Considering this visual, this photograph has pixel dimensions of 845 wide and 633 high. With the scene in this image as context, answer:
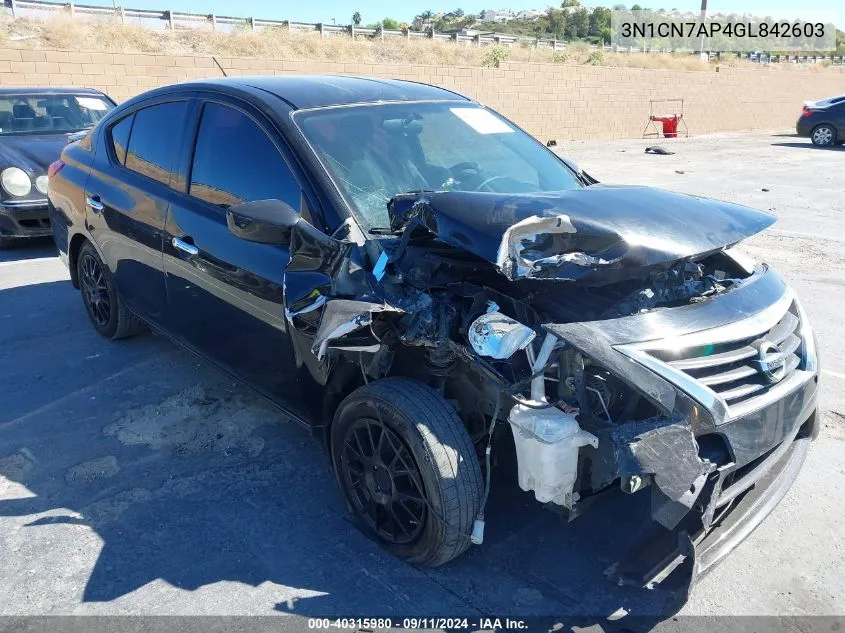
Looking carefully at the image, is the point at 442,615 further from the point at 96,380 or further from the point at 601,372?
the point at 96,380

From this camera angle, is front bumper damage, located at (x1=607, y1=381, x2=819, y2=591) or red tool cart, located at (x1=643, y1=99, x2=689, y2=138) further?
red tool cart, located at (x1=643, y1=99, x2=689, y2=138)

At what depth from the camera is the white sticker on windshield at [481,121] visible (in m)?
3.92

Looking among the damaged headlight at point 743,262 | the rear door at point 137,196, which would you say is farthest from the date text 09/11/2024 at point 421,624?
the rear door at point 137,196

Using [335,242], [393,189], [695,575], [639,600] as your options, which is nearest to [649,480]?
[695,575]

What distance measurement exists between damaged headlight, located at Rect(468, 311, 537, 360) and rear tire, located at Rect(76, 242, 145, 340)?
3.16 metres

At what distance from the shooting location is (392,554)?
2.84 metres

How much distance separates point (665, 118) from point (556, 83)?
454 centimetres

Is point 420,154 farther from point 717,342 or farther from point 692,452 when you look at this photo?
point 692,452

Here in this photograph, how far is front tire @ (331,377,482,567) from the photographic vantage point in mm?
2508

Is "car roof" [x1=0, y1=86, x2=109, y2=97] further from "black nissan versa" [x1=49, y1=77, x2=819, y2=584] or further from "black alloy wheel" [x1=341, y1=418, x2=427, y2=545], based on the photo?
"black alloy wheel" [x1=341, y1=418, x2=427, y2=545]

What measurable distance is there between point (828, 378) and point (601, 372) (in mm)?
2797

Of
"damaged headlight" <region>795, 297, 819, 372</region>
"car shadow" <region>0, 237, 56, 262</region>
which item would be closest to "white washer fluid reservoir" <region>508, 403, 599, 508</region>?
"damaged headlight" <region>795, 297, 819, 372</region>

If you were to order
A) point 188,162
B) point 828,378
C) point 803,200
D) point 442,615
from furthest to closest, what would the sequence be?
point 803,200 → point 828,378 → point 188,162 → point 442,615

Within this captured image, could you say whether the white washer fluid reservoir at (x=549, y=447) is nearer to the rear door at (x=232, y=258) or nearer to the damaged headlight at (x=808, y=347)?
the damaged headlight at (x=808, y=347)
